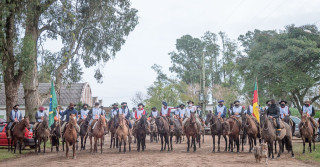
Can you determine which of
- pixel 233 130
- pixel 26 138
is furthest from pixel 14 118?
pixel 233 130

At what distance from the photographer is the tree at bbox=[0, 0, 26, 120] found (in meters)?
18.7

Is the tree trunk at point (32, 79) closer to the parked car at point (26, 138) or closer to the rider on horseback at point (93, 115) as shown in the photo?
the parked car at point (26, 138)

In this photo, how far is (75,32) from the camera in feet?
85.0

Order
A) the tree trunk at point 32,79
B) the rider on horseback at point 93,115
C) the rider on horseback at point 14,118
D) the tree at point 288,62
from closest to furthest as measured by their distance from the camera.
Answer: the rider on horseback at point 93,115 < the rider on horseback at point 14,118 < the tree trunk at point 32,79 < the tree at point 288,62

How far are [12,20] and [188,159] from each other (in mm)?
13225

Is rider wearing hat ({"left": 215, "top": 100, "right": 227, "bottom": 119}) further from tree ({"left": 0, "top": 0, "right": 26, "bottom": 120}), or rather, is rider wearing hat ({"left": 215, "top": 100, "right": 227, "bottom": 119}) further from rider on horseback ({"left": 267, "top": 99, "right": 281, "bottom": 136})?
tree ({"left": 0, "top": 0, "right": 26, "bottom": 120})

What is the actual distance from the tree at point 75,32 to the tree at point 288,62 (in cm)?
1674

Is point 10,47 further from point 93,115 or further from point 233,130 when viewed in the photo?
point 233,130

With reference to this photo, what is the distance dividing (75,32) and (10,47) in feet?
19.7

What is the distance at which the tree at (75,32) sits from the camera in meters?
22.9

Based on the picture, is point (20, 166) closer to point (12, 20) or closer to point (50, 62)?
point (12, 20)

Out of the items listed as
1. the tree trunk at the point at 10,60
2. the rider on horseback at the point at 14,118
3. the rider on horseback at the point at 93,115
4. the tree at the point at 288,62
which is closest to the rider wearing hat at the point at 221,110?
the rider on horseback at the point at 93,115

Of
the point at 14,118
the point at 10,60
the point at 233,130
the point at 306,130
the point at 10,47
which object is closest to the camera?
the point at 306,130

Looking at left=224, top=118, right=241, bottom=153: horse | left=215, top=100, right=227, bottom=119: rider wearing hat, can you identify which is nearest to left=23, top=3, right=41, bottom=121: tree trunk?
left=215, top=100, right=227, bottom=119: rider wearing hat
